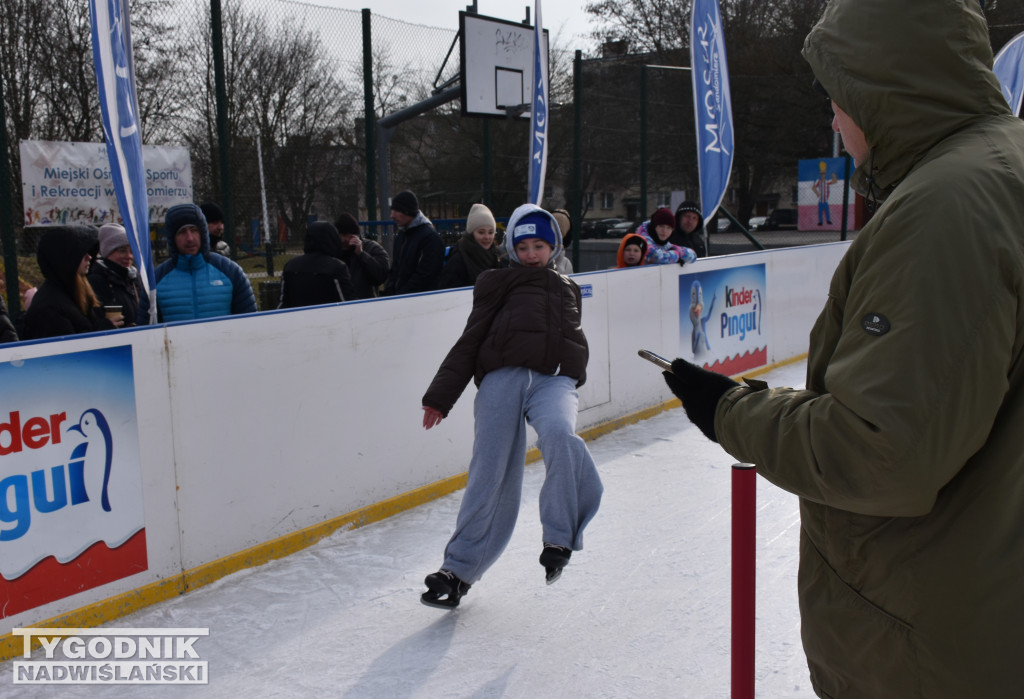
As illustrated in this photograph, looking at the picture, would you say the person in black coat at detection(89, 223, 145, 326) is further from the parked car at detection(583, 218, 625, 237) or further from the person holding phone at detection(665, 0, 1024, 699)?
the parked car at detection(583, 218, 625, 237)

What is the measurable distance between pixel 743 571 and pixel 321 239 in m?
4.03

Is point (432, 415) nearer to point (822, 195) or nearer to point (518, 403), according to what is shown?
point (518, 403)

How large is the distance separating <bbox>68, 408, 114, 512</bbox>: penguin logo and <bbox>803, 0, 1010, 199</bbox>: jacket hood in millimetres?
3064

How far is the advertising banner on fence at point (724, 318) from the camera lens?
24.6 ft

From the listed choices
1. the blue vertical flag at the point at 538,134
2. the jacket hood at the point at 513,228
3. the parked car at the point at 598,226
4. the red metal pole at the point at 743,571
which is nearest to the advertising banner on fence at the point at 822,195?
the parked car at the point at 598,226

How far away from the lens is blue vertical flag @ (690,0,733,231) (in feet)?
25.5

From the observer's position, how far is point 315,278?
5.41 meters

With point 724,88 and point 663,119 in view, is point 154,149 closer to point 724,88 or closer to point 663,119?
point 724,88

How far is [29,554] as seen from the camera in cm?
324

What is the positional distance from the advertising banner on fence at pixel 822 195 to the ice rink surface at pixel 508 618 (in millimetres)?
12532

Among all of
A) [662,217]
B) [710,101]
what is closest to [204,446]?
[662,217]

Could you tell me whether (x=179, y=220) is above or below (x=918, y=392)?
above

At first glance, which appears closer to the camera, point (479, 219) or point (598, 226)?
point (479, 219)

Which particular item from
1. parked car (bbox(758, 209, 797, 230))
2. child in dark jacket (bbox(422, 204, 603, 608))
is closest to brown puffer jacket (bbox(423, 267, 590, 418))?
child in dark jacket (bbox(422, 204, 603, 608))
